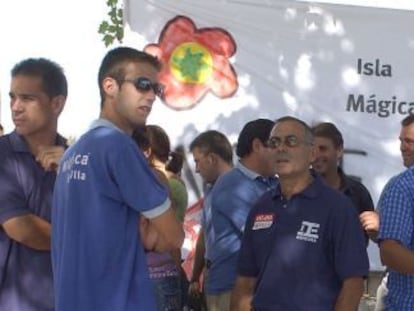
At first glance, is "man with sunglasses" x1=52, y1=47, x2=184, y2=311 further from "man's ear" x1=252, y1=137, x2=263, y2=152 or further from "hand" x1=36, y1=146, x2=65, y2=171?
"man's ear" x1=252, y1=137, x2=263, y2=152

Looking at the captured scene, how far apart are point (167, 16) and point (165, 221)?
4.43 meters

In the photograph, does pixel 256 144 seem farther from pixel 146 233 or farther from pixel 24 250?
pixel 146 233

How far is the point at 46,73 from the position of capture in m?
3.83

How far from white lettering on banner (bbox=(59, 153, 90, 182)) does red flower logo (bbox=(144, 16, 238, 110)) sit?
13.7ft

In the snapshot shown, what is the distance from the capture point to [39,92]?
12.5 feet

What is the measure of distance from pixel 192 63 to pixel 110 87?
4.24 meters

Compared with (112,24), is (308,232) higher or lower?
lower

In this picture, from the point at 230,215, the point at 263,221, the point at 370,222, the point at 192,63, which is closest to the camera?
the point at 263,221

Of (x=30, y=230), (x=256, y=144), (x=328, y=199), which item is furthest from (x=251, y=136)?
(x=30, y=230)

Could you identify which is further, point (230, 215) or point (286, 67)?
point (286, 67)

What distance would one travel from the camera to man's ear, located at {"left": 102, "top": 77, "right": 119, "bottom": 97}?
335cm

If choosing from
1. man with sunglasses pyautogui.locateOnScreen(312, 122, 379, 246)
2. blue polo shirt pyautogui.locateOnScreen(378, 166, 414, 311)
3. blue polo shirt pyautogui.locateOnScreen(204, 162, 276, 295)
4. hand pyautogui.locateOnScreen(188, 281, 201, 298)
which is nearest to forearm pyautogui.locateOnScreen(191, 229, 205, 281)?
hand pyautogui.locateOnScreen(188, 281, 201, 298)

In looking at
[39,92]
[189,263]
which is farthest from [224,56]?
[39,92]

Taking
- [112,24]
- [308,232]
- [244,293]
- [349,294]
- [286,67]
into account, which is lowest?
[244,293]
